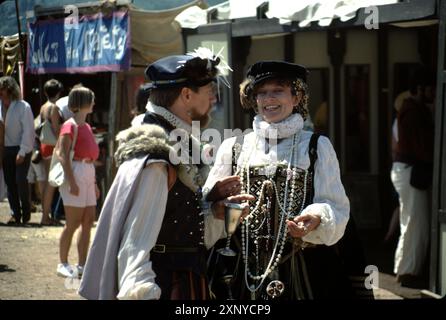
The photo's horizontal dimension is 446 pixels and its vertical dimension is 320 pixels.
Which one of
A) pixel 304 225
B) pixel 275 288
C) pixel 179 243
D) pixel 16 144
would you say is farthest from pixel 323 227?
pixel 16 144

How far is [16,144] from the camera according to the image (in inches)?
305

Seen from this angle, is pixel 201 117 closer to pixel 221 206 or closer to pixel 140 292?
pixel 221 206

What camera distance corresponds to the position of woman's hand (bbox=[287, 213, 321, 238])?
3582mm

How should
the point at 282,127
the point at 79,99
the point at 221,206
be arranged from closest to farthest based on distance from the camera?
the point at 221,206 → the point at 282,127 → the point at 79,99

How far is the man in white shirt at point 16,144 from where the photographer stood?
683 centimetres

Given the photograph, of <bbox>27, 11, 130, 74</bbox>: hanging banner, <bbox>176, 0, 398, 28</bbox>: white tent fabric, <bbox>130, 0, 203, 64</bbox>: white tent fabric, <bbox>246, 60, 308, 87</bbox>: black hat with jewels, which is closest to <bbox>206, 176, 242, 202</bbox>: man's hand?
<bbox>246, 60, 308, 87</bbox>: black hat with jewels

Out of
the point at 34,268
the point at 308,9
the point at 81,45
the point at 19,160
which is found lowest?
the point at 34,268

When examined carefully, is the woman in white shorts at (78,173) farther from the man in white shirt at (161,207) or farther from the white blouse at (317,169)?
the man in white shirt at (161,207)

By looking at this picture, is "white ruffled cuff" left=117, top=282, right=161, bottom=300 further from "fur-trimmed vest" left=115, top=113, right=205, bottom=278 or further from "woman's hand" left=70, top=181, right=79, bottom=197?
"woman's hand" left=70, top=181, right=79, bottom=197

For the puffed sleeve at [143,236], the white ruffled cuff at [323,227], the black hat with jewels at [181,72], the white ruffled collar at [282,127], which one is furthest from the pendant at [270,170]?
→ the puffed sleeve at [143,236]

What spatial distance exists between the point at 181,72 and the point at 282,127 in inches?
28.5

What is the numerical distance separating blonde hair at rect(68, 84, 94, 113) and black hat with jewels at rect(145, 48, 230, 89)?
3.47 meters

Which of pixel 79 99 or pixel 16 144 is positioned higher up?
pixel 79 99

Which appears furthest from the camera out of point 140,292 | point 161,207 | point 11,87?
point 11,87
